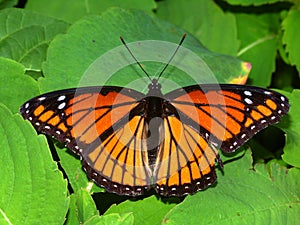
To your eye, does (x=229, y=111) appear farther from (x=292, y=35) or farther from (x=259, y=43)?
(x=259, y=43)

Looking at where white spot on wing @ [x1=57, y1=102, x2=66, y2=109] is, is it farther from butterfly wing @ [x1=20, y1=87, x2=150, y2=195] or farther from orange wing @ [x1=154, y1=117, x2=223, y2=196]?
orange wing @ [x1=154, y1=117, x2=223, y2=196]

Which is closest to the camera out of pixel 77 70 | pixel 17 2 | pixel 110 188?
pixel 110 188

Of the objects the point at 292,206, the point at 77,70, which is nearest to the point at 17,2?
the point at 77,70

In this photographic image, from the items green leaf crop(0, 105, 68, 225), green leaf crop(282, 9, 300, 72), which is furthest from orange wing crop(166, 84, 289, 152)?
green leaf crop(282, 9, 300, 72)

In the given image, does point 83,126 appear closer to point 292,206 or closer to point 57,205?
point 57,205

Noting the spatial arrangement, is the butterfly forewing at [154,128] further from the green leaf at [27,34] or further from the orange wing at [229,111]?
the green leaf at [27,34]

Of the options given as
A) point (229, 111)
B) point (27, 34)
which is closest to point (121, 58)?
point (27, 34)
